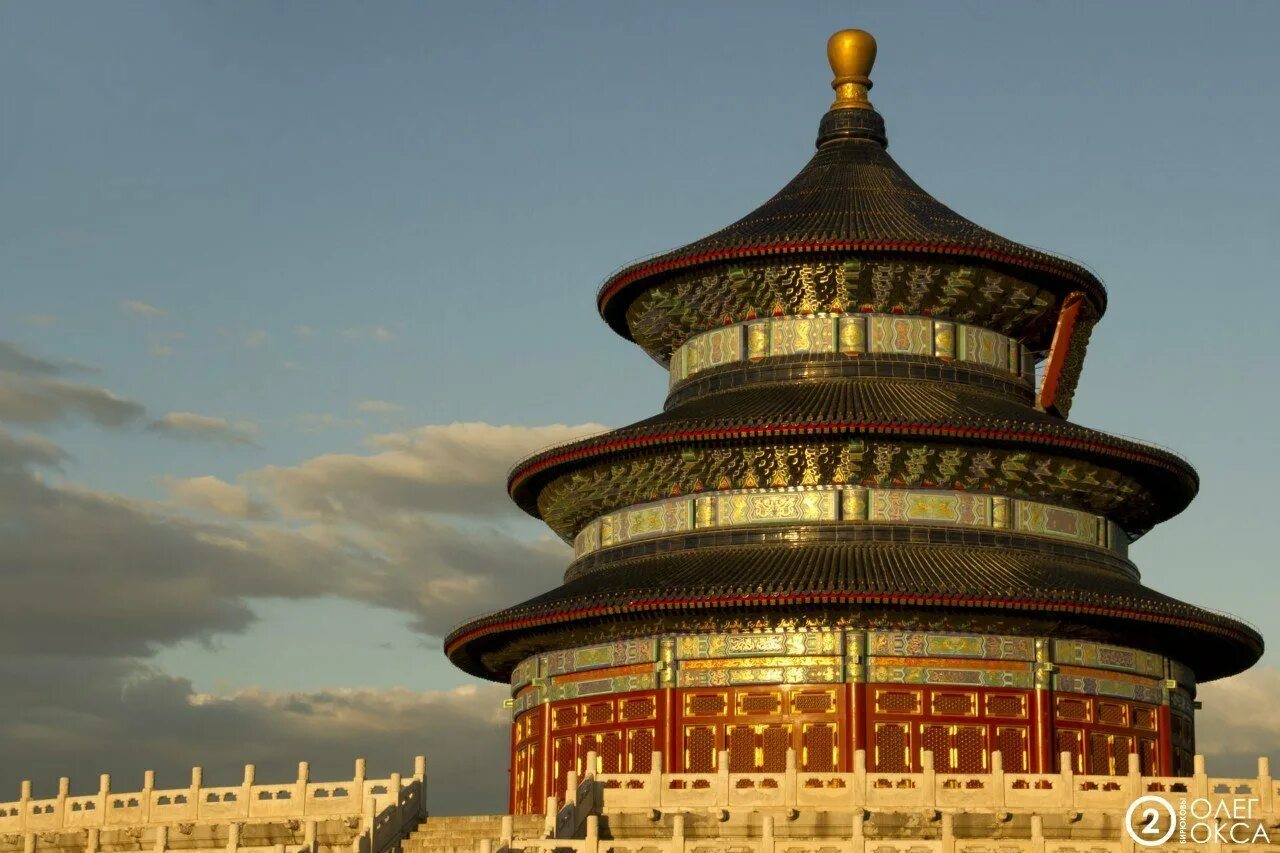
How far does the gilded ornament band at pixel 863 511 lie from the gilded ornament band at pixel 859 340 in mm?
4820

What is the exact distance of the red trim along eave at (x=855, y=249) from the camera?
58.9 m

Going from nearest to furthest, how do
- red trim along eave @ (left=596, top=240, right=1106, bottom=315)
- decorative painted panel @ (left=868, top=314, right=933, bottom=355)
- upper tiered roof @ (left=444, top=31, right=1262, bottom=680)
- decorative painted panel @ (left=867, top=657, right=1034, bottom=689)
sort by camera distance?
decorative painted panel @ (left=867, top=657, right=1034, bottom=689)
upper tiered roof @ (left=444, top=31, right=1262, bottom=680)
red trim along eave @ (left=596, top=240, right=1106, bottom=315)
decorative painted panel @ (left=868, top=314, right=933, bottom=355)

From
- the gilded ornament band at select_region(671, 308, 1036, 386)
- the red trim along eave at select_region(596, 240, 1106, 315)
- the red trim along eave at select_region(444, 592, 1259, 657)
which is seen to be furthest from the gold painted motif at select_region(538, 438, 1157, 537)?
the red trim along eave at select_region(596, 240, 1106, 315)

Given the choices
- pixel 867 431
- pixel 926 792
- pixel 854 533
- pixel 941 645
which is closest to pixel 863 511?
pixel 854 533

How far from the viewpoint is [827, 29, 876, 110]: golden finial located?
6656 cm

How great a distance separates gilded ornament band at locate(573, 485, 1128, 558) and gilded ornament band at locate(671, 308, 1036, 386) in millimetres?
4820

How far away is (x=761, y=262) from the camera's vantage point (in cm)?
6003

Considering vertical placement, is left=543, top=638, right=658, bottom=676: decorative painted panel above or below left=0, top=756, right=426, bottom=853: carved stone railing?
above

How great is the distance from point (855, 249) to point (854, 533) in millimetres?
7753

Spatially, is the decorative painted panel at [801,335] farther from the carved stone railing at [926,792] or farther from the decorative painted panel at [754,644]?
the carved stone railing at [926,792]

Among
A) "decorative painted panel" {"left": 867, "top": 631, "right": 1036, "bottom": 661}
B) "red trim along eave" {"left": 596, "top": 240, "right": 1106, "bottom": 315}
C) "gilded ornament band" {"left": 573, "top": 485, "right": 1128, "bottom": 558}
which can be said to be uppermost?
"red trim along eave" {"left": 596, "top": 240, "right": 1106, "bottom": 315}

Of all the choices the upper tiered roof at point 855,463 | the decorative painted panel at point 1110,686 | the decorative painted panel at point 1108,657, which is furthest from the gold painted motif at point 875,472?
the decorative painted panel at point 1110,686

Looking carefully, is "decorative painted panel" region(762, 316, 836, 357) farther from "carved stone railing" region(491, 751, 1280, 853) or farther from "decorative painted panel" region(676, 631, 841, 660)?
"carved stone railing" region(491, 751, 1280, 853)

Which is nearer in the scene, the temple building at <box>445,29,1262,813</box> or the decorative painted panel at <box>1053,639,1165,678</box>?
the temple building at <box>445,29,1262,813</box>
